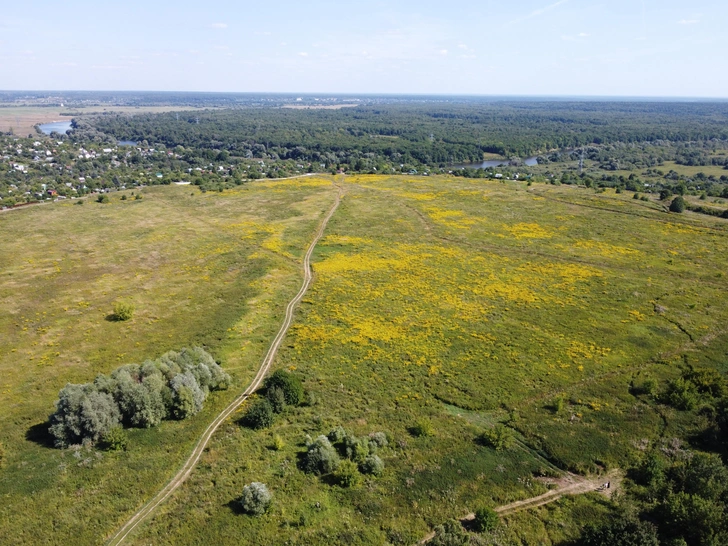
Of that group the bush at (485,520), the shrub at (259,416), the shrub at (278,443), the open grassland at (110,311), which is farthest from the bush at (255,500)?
the bush at (485,520)

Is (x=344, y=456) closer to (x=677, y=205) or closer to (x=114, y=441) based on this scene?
(x=114, y=441)

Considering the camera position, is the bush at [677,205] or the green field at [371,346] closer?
the green field at [371,346]

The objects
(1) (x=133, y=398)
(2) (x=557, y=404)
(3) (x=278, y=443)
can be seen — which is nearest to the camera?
(3) (x=278, y=443)

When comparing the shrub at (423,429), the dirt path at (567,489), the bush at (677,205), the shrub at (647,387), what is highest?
the bush at (677,205)

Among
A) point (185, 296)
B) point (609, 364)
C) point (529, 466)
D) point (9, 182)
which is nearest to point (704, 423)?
point (609, 364)

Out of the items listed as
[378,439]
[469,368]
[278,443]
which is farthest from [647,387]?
[278,443]

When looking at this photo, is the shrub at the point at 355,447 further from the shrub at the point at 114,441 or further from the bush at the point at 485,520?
the shrub at the point at 114,441
